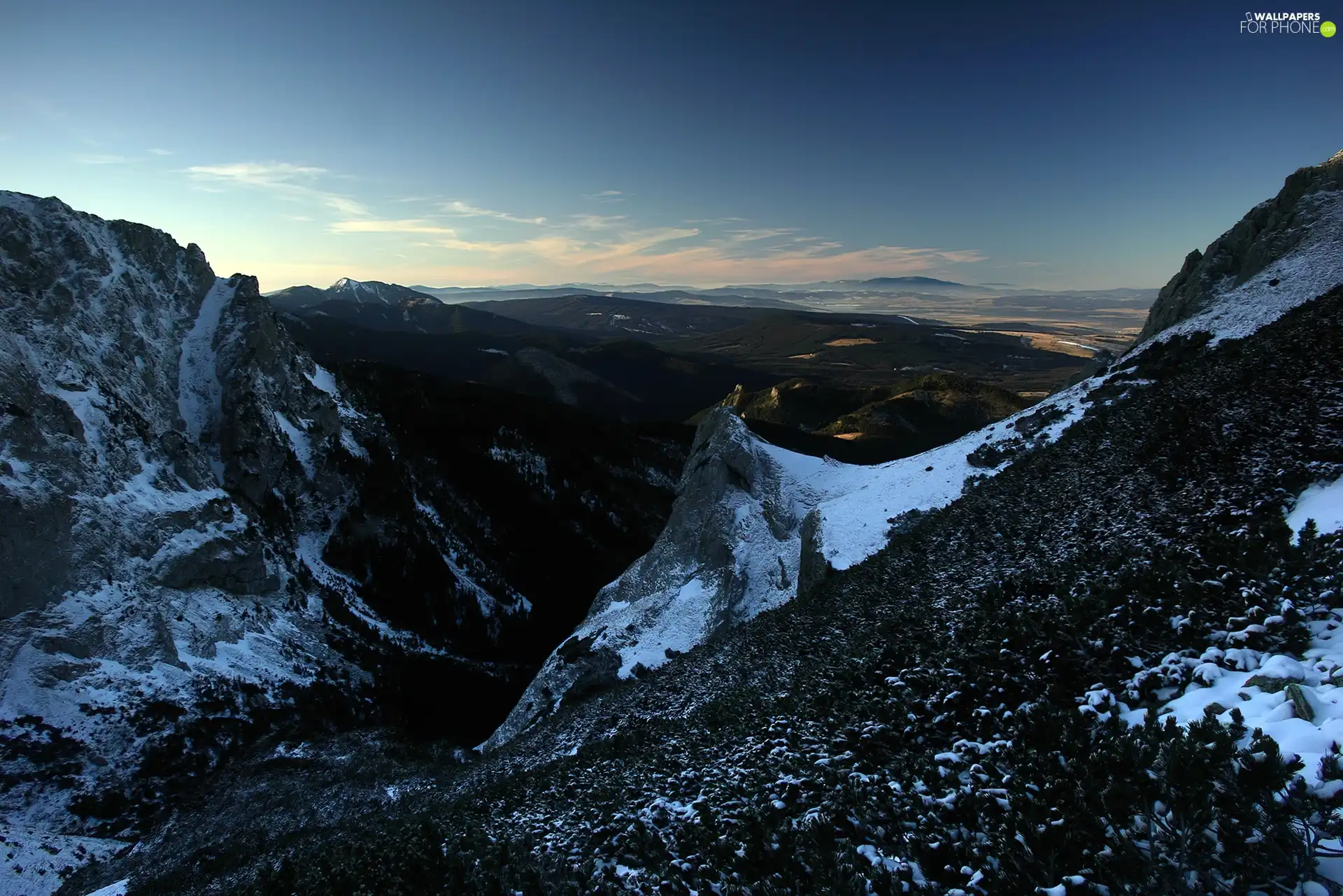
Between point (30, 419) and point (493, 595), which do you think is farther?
point (493, 595)

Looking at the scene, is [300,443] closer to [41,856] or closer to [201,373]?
[201,373]

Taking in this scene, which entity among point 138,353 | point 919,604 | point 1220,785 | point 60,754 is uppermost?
Result: point 138,353

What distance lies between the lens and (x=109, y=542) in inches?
1490

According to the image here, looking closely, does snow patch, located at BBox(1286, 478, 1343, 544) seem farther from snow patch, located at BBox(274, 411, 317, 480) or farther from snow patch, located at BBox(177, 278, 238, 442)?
snow patch, located at BBox(274, 411, 317, 480)

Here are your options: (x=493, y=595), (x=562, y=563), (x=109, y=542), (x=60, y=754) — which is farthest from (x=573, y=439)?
(x=60, y=754)

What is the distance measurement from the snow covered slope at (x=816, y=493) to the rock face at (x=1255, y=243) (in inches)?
3.4

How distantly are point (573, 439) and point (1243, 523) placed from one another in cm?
9843

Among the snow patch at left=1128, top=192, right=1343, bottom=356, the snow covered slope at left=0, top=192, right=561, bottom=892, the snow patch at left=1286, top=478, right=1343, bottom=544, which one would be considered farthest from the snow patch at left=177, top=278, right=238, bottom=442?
the snow patch at left=1128, top=192, right=1343, bottom=356

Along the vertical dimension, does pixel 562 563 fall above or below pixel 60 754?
below

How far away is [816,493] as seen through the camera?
136 ft

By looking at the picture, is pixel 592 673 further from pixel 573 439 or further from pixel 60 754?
pixel 573 439

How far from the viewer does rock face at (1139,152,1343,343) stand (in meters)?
29.5

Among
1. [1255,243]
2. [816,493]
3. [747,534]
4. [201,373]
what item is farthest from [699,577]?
[201,373]

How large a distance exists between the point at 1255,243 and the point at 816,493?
29.0 metres
